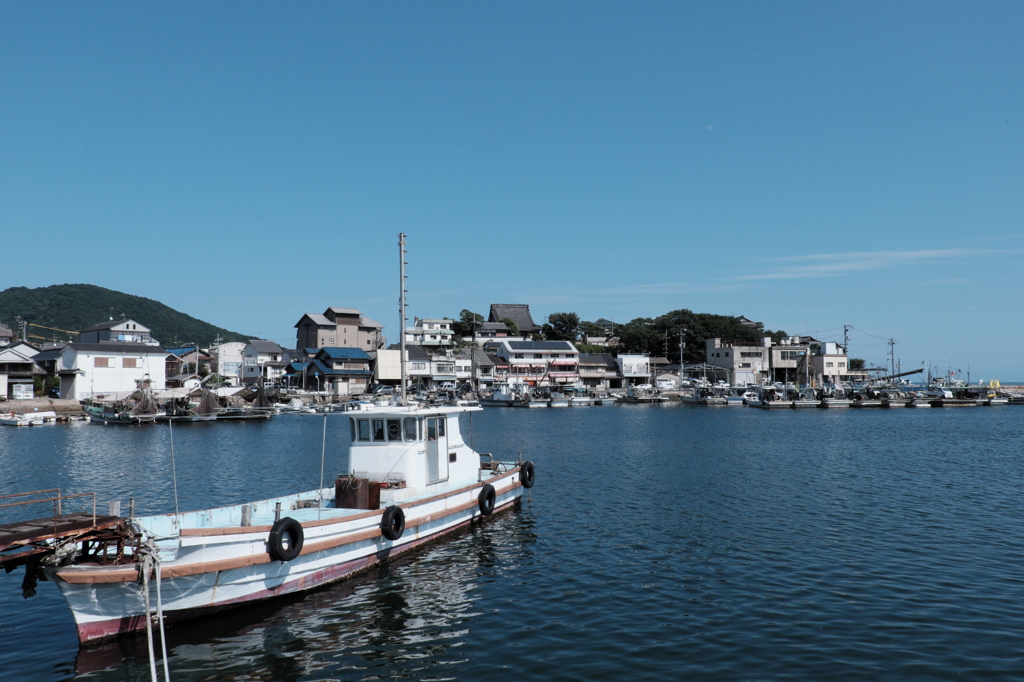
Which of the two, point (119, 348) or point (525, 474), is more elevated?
point (119, 348)

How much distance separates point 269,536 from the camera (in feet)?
48.5

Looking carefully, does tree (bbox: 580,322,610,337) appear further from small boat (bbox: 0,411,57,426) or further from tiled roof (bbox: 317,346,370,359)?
small boat (bbox: 0,411,57,426)

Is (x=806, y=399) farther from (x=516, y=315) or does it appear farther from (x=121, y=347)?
(x=121, y=347)

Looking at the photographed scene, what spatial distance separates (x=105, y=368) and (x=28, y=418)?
21.9 m

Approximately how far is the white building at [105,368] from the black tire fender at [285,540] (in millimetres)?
82422

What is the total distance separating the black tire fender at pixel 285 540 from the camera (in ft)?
48.6

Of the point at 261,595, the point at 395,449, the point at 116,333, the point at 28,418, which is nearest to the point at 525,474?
the point at 395,449

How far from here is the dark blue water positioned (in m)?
12.6

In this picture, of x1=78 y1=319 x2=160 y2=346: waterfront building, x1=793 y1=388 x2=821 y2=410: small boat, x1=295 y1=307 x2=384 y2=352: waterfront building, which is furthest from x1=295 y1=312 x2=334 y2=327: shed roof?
x1=793 y1=388 x2=821 y2=410: small boat

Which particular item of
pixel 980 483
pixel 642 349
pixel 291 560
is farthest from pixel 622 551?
pixel 642 349

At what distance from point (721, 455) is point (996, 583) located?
27.6m

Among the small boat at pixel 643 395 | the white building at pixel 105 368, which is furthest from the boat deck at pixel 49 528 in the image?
the small boat at pixel 643 395

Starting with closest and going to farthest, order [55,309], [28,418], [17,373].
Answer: [28,418] < [17,373] < [55,309]

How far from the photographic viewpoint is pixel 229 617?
14680mm
